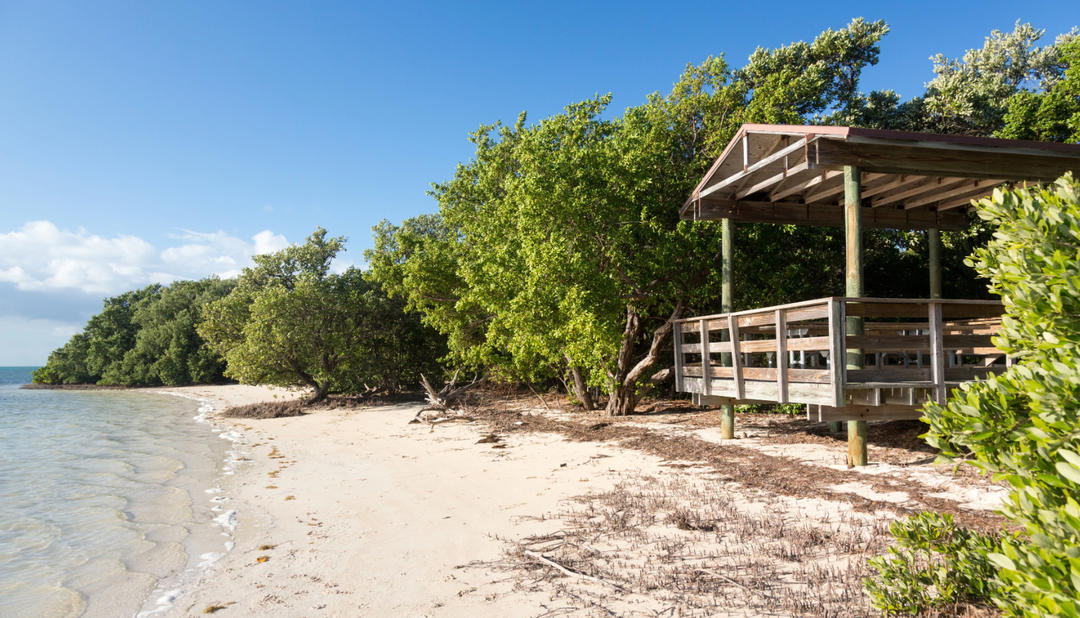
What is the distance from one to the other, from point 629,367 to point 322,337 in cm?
1435

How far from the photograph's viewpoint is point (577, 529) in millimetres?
6102

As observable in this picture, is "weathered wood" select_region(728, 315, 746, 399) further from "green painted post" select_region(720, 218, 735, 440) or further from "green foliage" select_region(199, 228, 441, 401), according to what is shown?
"green foliage" select_region(199, 228, 441, 401)

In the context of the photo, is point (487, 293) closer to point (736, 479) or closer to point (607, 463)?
point (607, 463)

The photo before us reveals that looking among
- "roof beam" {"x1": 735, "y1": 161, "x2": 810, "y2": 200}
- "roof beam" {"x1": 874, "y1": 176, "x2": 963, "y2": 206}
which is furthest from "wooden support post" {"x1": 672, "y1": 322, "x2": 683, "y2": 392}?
"roof beam" {"x1": 874, "y1": 176, "x2": 963, "y2": 206}

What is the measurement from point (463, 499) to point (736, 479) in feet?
12.0

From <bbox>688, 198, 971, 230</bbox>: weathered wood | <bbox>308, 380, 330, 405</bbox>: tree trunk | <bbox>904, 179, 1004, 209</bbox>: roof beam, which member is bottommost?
<bbox>308, 380, 330, 405</bbox>: tree trunk

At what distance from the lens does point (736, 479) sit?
7.88m

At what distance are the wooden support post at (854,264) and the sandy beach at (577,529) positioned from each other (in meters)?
0.37

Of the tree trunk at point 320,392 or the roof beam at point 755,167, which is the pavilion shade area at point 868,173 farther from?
the tree trunk at point 320,392

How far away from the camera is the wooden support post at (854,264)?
25.9ft

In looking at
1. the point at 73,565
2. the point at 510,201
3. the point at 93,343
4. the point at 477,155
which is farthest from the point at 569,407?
the point at 93,343

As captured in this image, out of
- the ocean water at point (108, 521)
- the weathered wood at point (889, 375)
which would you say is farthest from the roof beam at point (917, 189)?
the ocean water at point (108, 521)

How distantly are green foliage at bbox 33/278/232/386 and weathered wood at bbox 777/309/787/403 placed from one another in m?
47.3

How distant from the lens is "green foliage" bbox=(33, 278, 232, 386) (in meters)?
47.5
